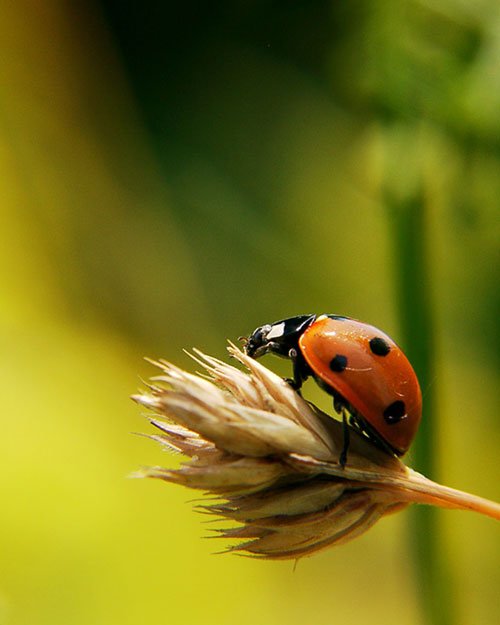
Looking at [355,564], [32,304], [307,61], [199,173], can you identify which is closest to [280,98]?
[307,61]

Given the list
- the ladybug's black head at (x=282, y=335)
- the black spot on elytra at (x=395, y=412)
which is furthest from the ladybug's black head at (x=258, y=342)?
the black spot on elytra at (x=395, y=412)

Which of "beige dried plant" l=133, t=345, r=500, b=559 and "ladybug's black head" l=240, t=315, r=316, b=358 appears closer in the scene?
"beige dried plant" l=133, t=345, r=500, b=559

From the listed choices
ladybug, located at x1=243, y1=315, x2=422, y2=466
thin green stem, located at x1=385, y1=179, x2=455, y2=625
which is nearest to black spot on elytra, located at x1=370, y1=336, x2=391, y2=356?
ladybug, located at x1=243, y1=315, x2=422, y2=466

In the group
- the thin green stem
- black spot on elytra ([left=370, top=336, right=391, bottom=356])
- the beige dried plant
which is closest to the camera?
the beige dried plant

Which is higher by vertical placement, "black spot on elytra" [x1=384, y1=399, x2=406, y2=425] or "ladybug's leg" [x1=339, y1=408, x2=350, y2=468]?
"black spot on elytra" [x1=384, y1=399, x2=406, y2=425]

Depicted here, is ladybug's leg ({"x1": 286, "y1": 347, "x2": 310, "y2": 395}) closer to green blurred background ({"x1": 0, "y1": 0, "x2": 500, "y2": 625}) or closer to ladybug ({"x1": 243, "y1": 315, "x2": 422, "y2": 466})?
ladybug ({"x1": 243, "y1": 315, "x2": 422, "y2": 466})

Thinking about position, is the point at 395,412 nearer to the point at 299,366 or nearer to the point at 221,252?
the point at 299,366

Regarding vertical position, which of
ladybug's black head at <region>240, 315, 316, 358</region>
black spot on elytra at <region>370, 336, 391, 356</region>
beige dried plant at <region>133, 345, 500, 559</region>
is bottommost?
beige dried plant at <region>133, 345, 500, 559</region>
